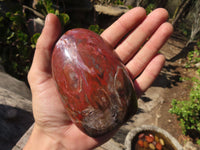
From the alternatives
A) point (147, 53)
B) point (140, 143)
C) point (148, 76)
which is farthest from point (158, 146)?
point (147, 53)

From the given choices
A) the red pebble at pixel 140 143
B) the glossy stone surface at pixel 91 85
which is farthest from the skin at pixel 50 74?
the red pebble at pixel 140 143

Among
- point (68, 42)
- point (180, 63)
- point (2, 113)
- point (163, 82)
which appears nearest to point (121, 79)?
point (68, 42)

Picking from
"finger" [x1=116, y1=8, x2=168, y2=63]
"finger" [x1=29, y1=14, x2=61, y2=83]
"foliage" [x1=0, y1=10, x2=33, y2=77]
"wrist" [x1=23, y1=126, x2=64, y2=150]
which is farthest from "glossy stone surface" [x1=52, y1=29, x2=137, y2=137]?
"foliage" [x1=0, y1=10, x2=33, y2=77]

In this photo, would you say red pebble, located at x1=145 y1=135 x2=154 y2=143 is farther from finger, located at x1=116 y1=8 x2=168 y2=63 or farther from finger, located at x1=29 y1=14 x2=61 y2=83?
finger, located at x1=29 y1=14 x2=61 y2=83

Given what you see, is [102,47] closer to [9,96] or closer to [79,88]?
[79,88]

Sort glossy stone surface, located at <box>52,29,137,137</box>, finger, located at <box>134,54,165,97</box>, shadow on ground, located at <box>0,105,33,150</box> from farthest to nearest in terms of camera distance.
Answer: shadow on ground, located at <box>0,105,33,150</box> → finger, located at <box>134,54,165,97</box> → glossy stone surface, located at <box>52,29,137,137</box>

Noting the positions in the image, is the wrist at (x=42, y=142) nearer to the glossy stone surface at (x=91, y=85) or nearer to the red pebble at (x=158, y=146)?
the glossy stone surface at (x=91, y=85)

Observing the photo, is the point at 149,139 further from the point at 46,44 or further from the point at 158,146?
the point at 46,44
